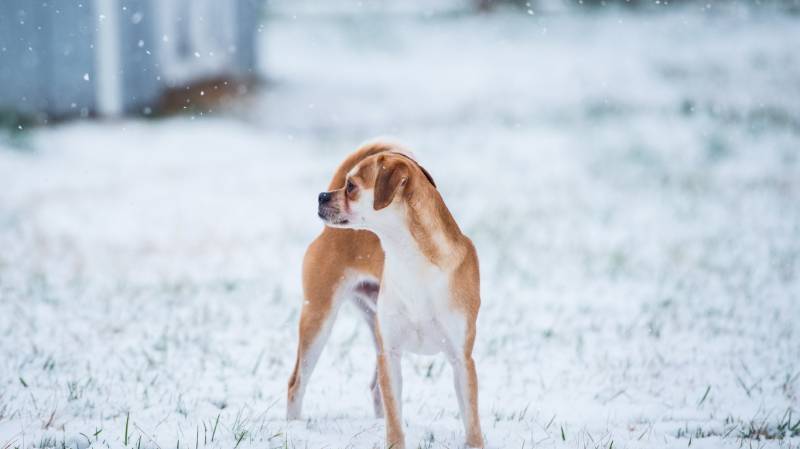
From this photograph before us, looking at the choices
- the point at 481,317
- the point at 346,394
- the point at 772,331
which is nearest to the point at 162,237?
the point at 481,317

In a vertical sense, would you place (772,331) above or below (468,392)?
below

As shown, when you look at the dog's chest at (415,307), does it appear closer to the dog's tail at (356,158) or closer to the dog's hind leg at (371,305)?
the dog's hind leg at (371,305)

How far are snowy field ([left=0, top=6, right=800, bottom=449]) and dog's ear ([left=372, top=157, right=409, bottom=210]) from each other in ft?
3.70

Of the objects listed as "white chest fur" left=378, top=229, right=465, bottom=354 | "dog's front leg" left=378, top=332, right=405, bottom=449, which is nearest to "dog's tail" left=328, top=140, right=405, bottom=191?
"white chest fur" left=378, top=229, right=465, bottom=354

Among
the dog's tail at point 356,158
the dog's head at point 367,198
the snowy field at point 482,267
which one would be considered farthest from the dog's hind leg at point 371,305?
the dog's head at point 367,198

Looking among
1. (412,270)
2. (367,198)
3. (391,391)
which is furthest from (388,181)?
(391,391)

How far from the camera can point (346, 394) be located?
14.6ft

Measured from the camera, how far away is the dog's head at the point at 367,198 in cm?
310

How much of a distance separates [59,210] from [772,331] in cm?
689

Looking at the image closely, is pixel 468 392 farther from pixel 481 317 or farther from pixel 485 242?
pixel 485 242

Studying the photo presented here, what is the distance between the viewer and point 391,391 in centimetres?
327

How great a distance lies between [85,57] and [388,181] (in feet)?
38.4

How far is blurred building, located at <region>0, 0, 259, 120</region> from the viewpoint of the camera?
→ 13.0 m

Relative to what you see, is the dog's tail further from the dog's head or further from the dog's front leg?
the dog's front leg
